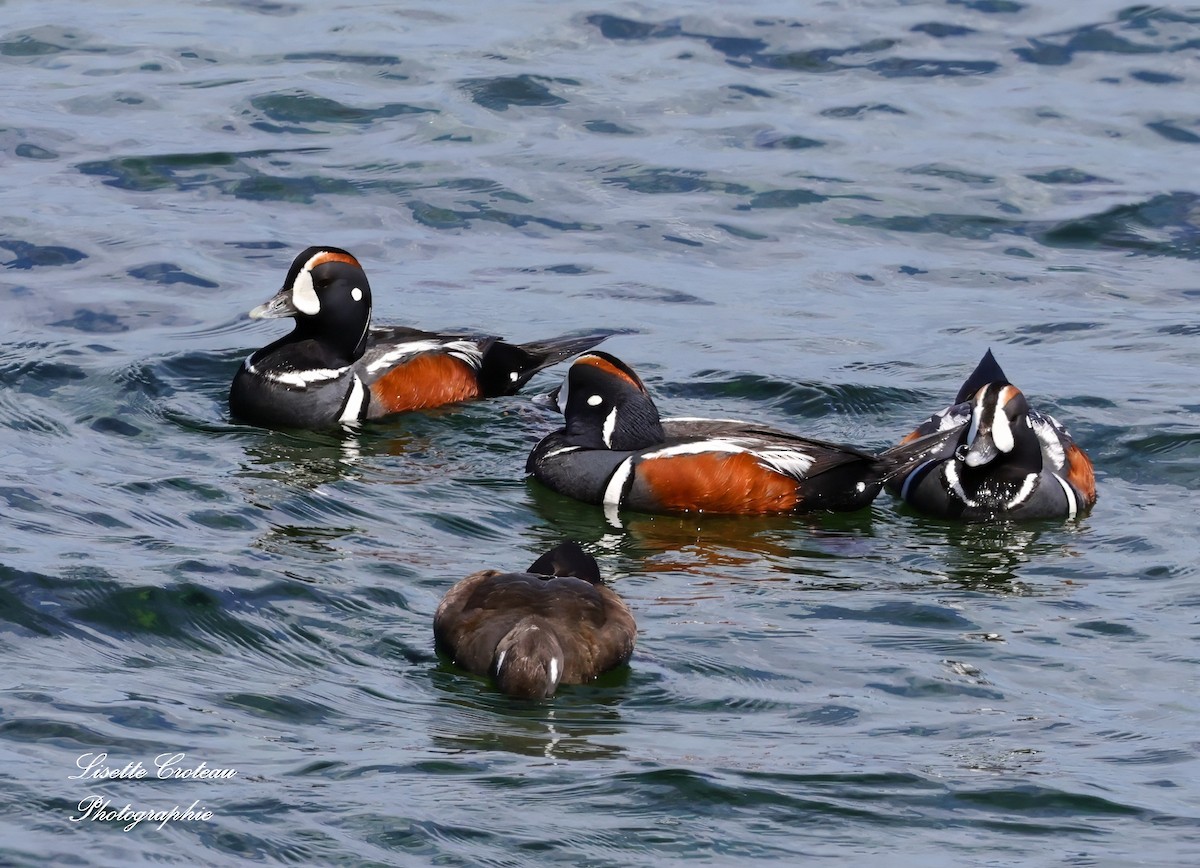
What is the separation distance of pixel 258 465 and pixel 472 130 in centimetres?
782

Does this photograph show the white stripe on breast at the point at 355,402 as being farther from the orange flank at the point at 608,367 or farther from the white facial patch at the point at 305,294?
the orange flank at the point at 608,367

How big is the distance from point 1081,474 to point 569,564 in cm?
390

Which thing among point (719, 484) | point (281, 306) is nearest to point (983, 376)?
point (719, 484)

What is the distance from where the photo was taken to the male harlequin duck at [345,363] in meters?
12.8

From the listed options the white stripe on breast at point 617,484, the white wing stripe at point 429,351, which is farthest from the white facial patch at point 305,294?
the white stripe on breast at point 617,484

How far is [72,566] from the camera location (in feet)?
29.3

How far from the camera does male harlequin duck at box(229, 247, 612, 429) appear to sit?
12.8 meters

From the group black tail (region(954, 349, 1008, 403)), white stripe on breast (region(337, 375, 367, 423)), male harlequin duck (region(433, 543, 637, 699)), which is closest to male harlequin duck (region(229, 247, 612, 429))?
white stripe on breast (region(337, 375, 367, 423))

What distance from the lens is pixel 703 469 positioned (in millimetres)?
11477

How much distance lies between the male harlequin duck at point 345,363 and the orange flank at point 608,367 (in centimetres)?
152

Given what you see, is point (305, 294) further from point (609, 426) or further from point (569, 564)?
point (569, 564)

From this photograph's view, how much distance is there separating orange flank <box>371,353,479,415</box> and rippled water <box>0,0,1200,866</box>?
0.17m

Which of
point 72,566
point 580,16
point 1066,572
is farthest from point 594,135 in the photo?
point 72,566

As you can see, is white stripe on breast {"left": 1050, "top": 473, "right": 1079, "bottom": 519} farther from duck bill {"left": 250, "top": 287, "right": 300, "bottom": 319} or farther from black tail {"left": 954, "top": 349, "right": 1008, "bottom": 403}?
duck bill {"left": 250, "top": 287, "right": 300, "bottom": 319}
